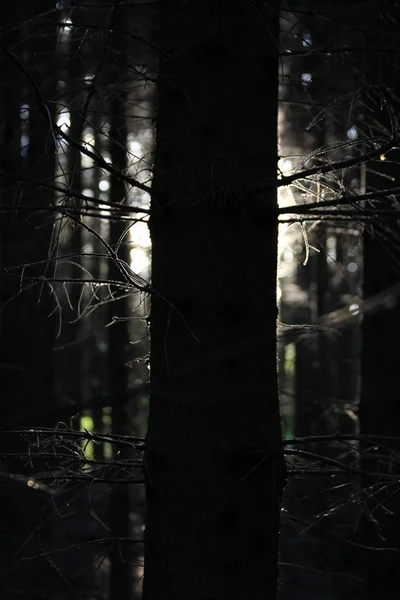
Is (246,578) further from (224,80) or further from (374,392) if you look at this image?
(374,392)

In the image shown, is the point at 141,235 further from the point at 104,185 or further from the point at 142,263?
the point at 104,185

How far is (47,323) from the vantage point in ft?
25.0

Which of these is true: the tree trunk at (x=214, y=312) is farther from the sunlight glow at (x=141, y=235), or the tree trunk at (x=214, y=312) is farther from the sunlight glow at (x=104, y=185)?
the sunlight glow at (x=104, y=185)

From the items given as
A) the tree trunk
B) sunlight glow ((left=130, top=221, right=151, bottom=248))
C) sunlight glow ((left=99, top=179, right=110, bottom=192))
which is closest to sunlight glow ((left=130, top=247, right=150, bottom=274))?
sunlight glow ((left=130, top=221, right=151, bottom=248))

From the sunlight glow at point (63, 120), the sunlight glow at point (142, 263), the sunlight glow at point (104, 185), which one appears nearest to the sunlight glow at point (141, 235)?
the sunlight glow at point (142, 263)

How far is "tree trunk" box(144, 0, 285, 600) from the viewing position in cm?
285

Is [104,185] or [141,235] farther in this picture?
[104,185]

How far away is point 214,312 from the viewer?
2908 millimetres

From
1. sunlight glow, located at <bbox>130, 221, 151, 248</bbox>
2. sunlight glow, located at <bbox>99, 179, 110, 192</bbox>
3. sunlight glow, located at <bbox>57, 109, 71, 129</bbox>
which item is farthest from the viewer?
sunlight glow, located at <bbox>99, 179, 110, 192</bbox>

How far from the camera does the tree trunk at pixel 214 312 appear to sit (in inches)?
112

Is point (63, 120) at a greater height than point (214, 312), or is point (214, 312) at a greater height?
point (63, 120)

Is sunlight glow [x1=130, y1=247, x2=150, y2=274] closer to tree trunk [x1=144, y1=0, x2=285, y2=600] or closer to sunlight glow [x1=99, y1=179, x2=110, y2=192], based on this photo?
tree trunk [x1=144, y1=0, x2=285, y2=600]

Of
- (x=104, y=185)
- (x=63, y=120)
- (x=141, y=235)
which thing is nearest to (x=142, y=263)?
(x=141, y=235)

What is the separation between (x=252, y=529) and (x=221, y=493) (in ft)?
0.61
